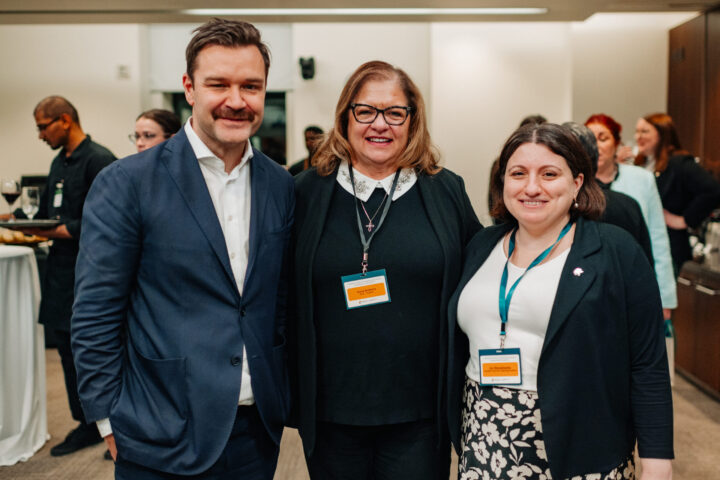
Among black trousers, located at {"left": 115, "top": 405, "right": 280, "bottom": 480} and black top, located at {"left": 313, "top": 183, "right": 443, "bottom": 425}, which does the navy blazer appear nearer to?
black trousers, located at {"left": 115, "top": 405, "right": 280, "bottom": 480}

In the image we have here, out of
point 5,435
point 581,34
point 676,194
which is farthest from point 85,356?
point 581,34

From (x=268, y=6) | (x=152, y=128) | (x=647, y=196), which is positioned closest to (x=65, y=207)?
(x=152, y=128)

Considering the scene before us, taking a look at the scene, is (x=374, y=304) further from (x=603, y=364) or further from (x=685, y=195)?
(x=685, y=195)

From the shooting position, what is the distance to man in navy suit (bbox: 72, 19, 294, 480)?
4.66ft

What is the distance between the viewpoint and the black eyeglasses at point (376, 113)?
1769 mm

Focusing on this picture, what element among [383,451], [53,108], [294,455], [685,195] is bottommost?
[294,455]

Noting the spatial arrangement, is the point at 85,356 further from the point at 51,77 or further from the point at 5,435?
the point at 51,77

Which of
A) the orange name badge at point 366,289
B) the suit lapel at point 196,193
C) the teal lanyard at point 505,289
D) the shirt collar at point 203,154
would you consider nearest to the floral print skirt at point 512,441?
the teal lanyard at point 505,289

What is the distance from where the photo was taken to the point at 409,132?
6.07 feet

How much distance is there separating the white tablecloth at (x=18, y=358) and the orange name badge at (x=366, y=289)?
2.24m

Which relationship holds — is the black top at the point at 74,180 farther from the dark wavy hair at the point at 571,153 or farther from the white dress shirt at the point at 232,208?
the dark wavy hair at the point at 571,153

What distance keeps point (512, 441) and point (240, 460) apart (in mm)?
671

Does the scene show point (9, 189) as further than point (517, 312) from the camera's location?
Yes

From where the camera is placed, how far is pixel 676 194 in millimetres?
4152
